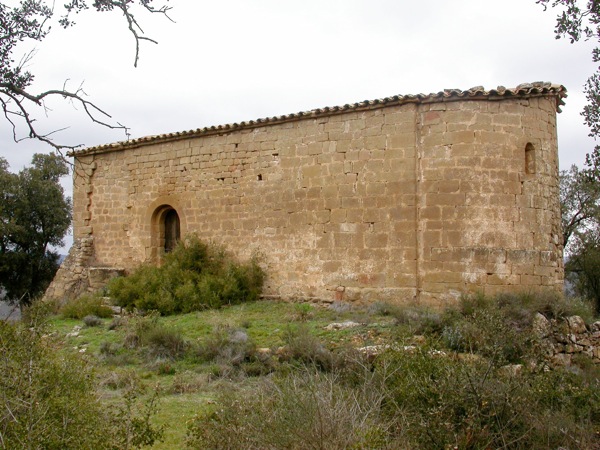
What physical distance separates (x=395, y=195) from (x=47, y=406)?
8231 millimetres

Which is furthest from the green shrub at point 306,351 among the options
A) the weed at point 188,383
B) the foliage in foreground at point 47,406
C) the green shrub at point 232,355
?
the foliage in foreground at point 47,406

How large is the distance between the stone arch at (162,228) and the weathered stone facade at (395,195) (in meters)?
1.10

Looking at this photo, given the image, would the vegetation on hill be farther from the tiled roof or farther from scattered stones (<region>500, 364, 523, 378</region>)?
the tiled roof

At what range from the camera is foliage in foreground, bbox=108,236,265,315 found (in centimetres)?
1252

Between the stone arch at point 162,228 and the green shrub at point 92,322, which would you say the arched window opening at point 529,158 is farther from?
the green shrub at point 92,322

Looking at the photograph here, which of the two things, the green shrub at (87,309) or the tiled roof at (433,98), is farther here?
the green shrub at (87,309)

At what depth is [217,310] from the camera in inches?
477

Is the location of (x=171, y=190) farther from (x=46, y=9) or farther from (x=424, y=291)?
(x=46, y=9)

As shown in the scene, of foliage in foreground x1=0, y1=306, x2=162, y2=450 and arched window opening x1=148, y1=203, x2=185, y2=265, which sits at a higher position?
arched window opening x1=148, y1=203, x2=185, y2=265

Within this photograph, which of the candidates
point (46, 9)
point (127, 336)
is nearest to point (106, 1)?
point (46, 9)

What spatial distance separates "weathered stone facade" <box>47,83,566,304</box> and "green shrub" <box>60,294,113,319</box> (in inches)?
112

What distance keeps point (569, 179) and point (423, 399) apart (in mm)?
17552

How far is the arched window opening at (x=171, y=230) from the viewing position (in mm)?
15102

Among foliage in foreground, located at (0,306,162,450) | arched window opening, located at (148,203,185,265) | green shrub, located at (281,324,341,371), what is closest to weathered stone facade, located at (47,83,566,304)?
arched window opening, located at (148,203,185,265)
